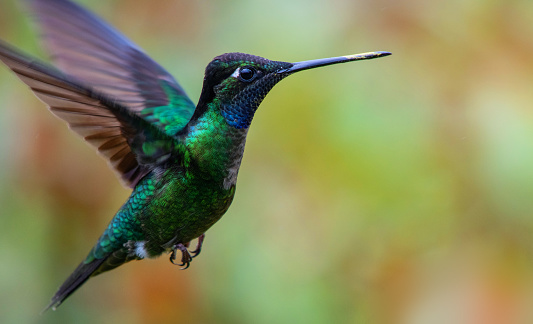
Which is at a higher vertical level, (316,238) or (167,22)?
(167,22)

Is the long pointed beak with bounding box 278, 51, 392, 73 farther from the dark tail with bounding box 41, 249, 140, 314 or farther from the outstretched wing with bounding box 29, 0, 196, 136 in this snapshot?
the dark tail with bounding box 41, 249, 140, 314

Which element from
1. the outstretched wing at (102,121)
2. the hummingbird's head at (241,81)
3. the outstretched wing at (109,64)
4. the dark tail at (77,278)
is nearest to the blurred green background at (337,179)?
the outstretched wing at (109,64)

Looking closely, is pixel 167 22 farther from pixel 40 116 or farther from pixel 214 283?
pixel 214 283

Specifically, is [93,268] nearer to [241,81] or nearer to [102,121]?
[102,121]

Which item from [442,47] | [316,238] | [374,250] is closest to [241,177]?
[316,238]

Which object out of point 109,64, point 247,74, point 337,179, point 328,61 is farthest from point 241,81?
point 337,179

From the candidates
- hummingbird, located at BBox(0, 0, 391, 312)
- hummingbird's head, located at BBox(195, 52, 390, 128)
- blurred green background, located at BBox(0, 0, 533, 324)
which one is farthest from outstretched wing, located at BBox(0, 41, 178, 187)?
blurred green background, located at BBox(0, 0, 533, 324)

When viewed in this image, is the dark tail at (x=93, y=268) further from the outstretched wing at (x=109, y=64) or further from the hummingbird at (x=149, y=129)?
the outstretched wing at (x=109, y=64)

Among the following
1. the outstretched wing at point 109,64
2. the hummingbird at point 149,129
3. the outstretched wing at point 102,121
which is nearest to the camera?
the outstretched wing at point 102,121
